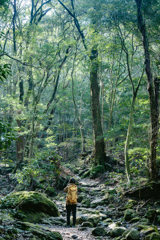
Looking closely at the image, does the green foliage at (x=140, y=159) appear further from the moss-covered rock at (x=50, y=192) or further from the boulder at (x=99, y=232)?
the moss-covered rock at (x=50, y=192)

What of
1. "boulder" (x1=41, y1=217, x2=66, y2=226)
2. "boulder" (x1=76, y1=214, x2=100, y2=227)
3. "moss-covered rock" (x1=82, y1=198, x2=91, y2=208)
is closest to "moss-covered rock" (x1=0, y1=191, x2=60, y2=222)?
"boulder" (x1=41, y1=217, x2=66, y2=226)

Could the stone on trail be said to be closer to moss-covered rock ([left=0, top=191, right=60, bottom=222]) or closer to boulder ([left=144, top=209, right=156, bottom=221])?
boulder ([left=144, top=209, right=156, bottom=221])

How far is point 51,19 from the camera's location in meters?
16.4

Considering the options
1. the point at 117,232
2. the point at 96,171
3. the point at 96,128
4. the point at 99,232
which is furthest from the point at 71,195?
the point at 96,128

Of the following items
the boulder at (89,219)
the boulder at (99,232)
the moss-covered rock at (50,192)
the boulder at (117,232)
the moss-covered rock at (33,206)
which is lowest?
the moss-covered rock at (50,192)

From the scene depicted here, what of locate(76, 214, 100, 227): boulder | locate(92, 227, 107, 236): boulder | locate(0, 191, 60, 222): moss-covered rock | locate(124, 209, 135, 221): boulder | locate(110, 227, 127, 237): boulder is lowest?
locate(76, 214, 100, 227): boulder

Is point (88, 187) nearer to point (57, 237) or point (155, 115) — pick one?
point (155, 115)

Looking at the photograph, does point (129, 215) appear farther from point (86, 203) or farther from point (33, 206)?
point (33, 206)

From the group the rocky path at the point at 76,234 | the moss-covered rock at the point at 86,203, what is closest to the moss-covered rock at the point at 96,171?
the moss-covered rock at the point at 86,203

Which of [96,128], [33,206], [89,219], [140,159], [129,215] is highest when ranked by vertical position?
[96,128]

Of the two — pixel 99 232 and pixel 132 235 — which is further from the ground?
pixel 132 235

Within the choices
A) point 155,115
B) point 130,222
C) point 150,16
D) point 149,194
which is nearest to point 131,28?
point 150,16

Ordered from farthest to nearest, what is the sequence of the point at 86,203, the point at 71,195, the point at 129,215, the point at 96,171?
the point at 96,171 → the point at 86,203 → the point at 129,215 → the point at 71,195

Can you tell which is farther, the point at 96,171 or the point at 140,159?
the point at 96,171
